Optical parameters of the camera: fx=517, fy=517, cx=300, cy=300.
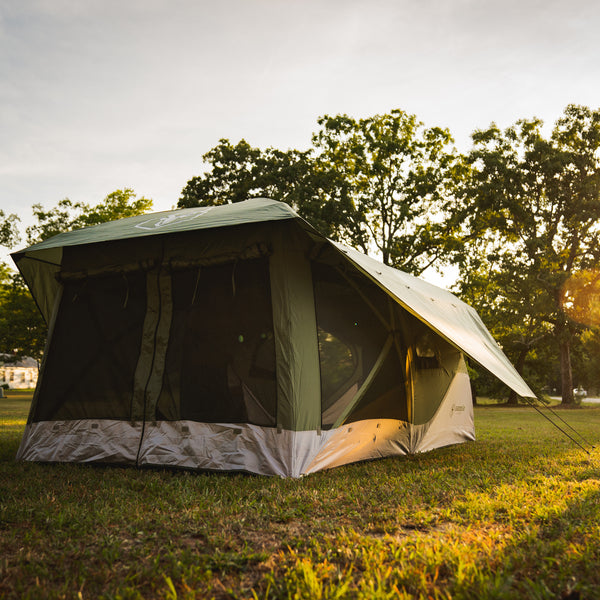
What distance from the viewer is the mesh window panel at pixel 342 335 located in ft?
15.1

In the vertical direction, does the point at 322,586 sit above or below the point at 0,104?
below

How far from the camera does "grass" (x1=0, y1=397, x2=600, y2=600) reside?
195 centimetres

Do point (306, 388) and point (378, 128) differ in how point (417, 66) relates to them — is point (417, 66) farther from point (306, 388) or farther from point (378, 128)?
point (378, 128)

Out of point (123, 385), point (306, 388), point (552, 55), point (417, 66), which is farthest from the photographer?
point (417, 66)

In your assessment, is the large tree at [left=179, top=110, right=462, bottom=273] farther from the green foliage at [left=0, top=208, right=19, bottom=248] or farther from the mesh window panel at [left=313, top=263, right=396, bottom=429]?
the mesh window panel at [left=313, top=263, right=396, bottom=429]

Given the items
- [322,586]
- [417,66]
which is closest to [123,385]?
[322,586]

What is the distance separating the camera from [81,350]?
16.2 ft

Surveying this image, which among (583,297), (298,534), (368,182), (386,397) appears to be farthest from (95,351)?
(583,297)

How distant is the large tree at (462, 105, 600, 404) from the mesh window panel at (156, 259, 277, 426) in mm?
15109

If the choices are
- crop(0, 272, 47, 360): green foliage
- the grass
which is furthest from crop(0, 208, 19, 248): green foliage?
the grass

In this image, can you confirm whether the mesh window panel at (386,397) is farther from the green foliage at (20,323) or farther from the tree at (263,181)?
the green foliage at (20,323)

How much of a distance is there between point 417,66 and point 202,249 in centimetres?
327

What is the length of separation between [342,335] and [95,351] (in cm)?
234

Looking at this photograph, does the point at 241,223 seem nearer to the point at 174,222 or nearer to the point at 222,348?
the point at 174,222
